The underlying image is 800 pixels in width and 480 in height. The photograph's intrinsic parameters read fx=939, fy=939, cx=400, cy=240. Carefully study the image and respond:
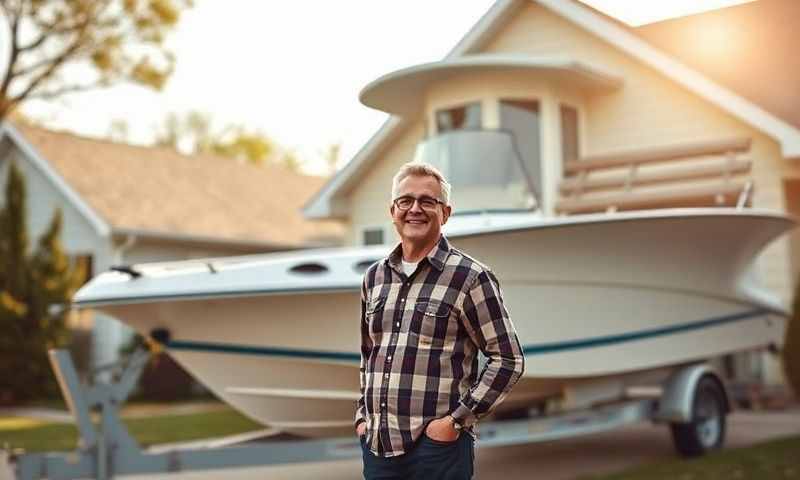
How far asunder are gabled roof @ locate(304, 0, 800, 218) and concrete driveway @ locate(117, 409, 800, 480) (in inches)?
112

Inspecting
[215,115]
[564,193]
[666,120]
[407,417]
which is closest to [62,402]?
[564,193]

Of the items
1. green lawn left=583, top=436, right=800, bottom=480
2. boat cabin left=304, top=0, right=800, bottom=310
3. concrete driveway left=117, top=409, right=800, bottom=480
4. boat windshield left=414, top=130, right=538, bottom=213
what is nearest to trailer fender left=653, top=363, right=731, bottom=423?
green lawn left=583, top=436, right=800, bottom=480

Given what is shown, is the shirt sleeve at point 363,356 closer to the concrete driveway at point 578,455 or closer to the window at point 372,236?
the concrete driveway at point 578,455

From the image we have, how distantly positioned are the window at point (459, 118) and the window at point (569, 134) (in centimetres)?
143

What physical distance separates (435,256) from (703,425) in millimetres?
5319

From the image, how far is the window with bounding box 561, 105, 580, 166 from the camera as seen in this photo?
1013cm

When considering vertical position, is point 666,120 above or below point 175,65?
below

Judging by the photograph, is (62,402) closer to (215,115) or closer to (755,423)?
(755,423)

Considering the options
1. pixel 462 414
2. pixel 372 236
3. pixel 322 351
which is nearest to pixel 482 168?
pixel 322 351

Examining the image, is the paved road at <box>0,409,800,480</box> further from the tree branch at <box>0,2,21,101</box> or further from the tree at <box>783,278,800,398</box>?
the tree branch at <box>0,2,21,101</box>

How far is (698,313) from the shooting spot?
7344mm

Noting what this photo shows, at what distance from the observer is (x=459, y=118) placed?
892 centimetres

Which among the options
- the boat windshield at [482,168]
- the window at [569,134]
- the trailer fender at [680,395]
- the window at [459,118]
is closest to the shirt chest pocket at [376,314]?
the boat windshield at [482,168]

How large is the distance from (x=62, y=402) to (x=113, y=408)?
28.8ft
